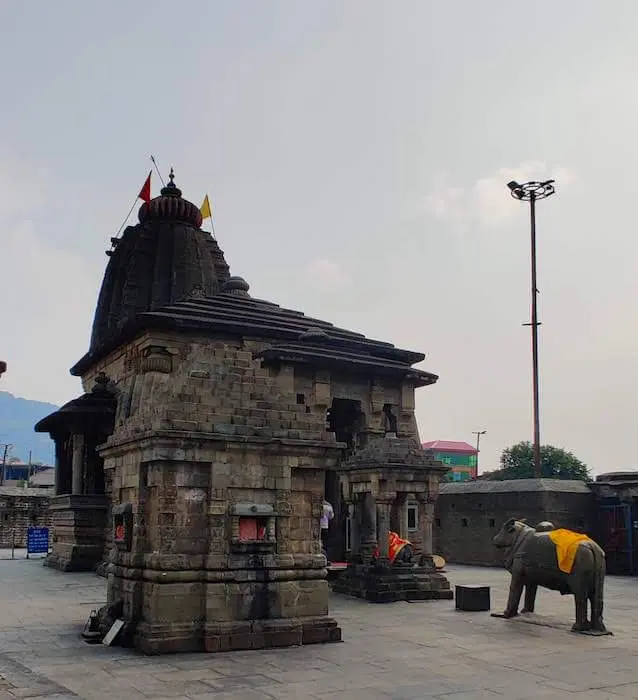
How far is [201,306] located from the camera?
1073 inches

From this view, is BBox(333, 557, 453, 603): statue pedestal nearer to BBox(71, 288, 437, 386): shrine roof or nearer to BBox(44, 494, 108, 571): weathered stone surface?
BBox(71, 288, 437, 386): shrine roof

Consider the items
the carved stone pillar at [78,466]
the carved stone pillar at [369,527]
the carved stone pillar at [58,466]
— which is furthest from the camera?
the carved stone pillar at [58,466]

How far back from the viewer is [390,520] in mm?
20172

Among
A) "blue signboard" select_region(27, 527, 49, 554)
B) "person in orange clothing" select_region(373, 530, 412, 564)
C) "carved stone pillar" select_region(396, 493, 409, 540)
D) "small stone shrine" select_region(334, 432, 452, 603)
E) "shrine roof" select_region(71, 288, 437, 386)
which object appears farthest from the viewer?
"blue signboard" select_region(27, 527, 49, 554)

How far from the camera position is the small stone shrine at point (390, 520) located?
18.5 m

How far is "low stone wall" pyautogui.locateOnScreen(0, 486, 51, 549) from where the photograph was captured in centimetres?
3741

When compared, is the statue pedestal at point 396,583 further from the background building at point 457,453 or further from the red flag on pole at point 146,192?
the background building at point 457,453

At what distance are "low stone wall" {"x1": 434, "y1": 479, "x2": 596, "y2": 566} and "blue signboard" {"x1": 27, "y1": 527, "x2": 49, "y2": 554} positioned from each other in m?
16.4

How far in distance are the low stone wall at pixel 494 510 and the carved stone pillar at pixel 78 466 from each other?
14807mm

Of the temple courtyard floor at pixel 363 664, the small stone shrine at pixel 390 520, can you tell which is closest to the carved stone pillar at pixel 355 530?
the small stone shrine at pixel 390 520

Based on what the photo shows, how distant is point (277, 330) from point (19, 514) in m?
19.3

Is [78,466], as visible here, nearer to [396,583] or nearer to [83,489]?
[83,489]

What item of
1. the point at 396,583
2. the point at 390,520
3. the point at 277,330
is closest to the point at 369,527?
the point at 390,520

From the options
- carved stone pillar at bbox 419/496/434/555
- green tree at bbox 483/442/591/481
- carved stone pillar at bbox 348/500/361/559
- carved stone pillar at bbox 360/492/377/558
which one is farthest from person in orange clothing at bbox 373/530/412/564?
green tree at bbox 483/442/591/481
